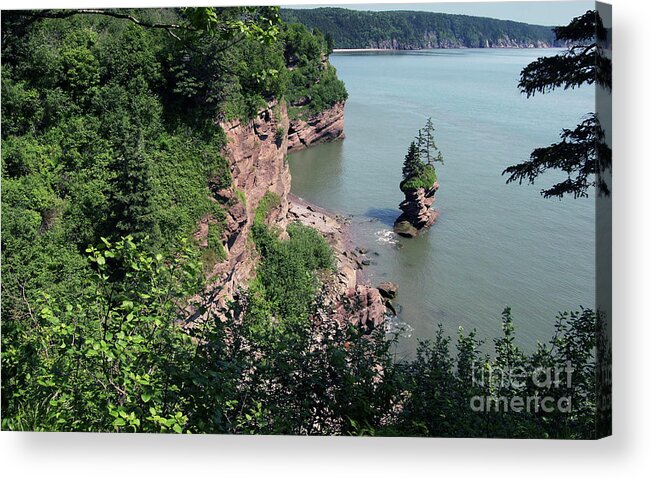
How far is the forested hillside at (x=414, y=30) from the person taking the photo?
19.4 feet

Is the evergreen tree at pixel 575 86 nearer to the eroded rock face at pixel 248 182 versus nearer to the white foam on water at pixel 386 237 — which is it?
the eroded rock face at pixel 248 182

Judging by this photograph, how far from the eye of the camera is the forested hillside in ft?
19.4

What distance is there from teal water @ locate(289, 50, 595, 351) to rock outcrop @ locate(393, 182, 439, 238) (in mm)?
170

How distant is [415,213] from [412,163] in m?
2.75

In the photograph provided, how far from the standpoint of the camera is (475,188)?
7.68 m

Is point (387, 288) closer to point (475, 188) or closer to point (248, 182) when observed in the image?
point (475, 188)

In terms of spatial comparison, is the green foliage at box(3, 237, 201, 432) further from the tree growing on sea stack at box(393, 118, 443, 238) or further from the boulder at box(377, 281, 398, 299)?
the boulder at box(377, 281, 398, 299)

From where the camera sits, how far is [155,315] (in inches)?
167

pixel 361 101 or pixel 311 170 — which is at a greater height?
pixel 361 101

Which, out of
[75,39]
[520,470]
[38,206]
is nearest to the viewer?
Result: [520,470]

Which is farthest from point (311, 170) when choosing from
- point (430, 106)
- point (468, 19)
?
point (468, 19)

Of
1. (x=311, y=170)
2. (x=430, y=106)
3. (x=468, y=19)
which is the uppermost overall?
(x=468, y=19)

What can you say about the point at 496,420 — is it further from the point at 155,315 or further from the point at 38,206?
the point at 38,206

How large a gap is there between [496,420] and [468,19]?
342 centimetres
